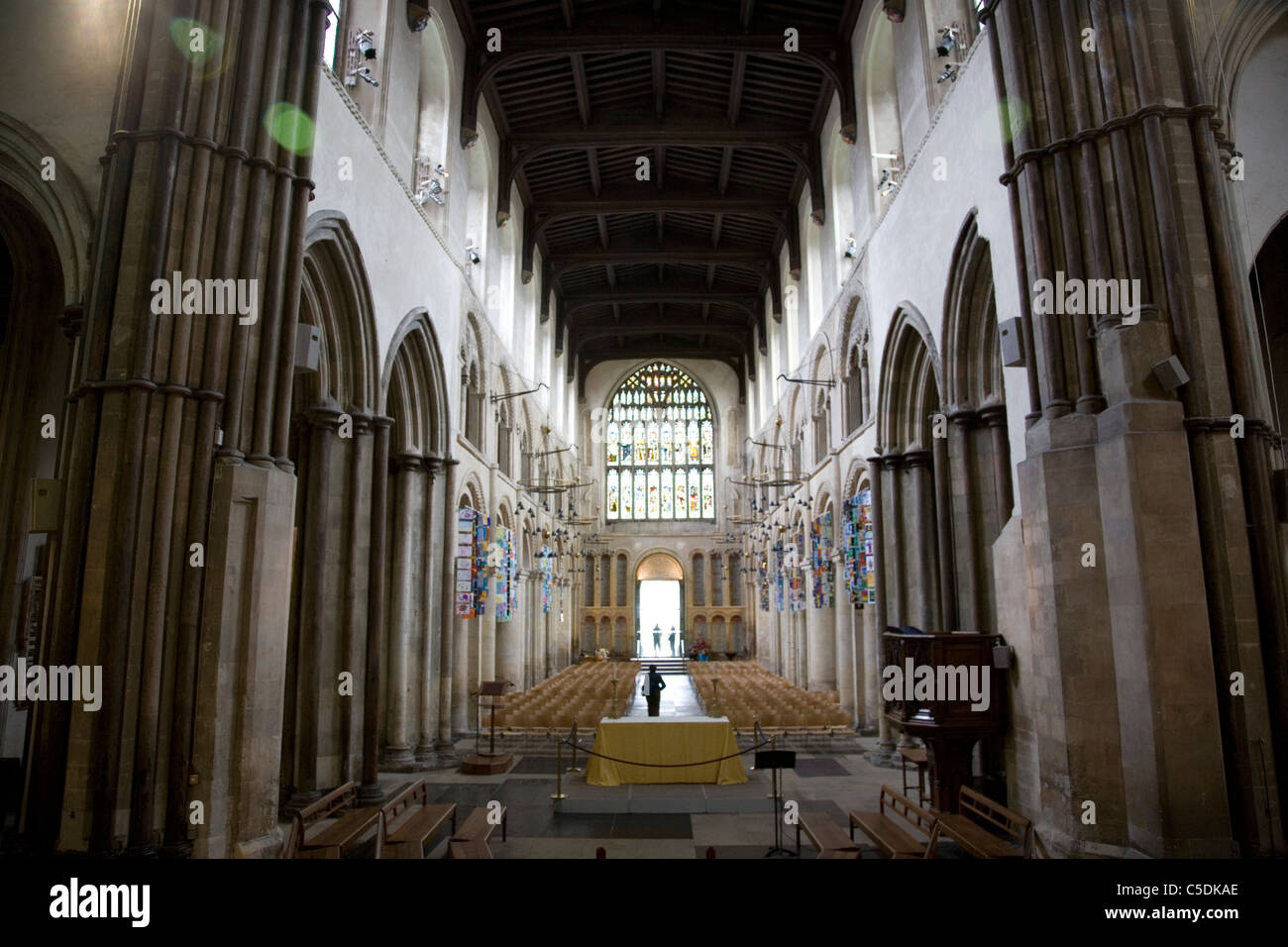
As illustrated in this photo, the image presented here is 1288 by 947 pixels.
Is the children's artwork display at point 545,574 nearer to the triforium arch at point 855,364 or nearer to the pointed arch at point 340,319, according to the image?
the triforium arch at point 855,364

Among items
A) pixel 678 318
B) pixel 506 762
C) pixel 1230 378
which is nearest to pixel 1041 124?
pixel 1230 378

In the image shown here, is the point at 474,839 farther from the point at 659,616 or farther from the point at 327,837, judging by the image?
the point at 659,616

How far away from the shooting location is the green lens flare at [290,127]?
25.3 ft

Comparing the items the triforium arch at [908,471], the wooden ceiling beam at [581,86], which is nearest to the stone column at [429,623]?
the triforium arch at [908,471]

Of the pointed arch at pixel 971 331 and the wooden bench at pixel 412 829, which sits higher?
the pointed arch at pixel 971 331

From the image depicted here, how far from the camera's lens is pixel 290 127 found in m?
7.92

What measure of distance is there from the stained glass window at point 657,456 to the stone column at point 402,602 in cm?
2387

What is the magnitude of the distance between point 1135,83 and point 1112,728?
542 cm

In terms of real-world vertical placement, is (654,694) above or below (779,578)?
below

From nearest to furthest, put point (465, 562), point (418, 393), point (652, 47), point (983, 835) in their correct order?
point (983, 835) < point (418, 393) < point (465, 562) < point (652, 47)

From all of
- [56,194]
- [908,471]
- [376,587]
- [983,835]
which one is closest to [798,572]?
[908,471]

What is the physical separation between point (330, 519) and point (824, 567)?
1094 centimetres

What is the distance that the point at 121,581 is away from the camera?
6.32 meters
